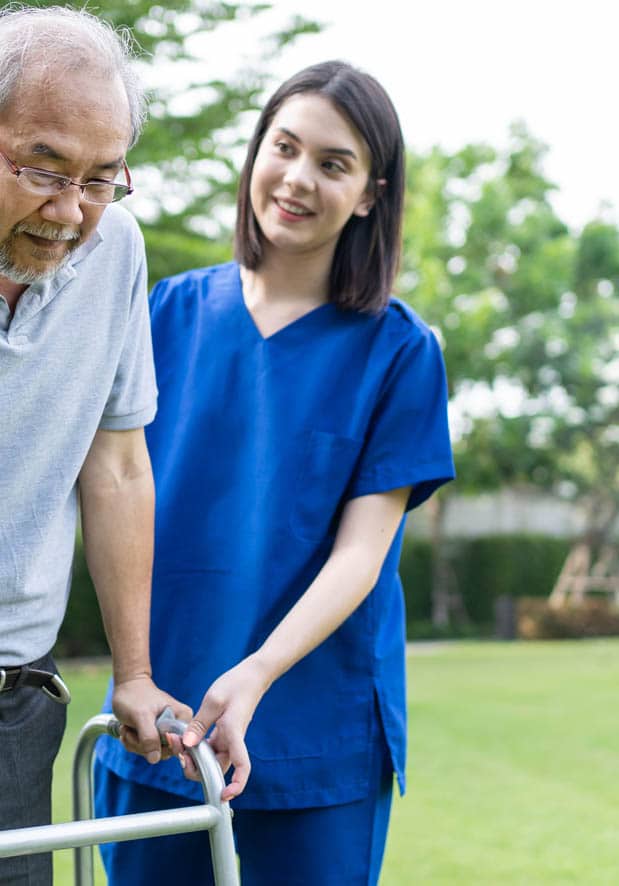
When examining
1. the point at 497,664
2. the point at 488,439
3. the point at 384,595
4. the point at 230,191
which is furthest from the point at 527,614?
the point at 384,595

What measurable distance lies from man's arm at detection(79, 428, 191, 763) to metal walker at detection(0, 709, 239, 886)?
7cm

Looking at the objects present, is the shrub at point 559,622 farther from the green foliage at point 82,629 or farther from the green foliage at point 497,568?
the green foliage at point 82,629

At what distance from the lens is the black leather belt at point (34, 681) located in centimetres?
149

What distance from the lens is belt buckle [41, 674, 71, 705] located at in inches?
60.5

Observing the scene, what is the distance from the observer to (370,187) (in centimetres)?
199

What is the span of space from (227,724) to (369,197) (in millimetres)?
871

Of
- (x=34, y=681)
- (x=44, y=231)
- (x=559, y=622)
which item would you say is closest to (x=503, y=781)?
(x=34, y=681)

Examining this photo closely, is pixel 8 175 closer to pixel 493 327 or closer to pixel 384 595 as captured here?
pixel 384 595

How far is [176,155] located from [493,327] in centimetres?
807

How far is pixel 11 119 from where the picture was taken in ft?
4.30

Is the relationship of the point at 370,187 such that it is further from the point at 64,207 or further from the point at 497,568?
the point at 497,568

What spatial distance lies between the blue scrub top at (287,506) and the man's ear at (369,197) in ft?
0.52

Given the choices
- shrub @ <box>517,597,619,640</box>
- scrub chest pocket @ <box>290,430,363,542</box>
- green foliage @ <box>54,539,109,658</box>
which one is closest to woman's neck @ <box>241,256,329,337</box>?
scrub chest pocket @ <box>290,430,363,542</box>

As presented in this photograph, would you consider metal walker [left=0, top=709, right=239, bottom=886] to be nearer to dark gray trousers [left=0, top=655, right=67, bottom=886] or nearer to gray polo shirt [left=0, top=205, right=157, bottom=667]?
dark gray trousers [left=0, top=655, right=67, bottom=886]
